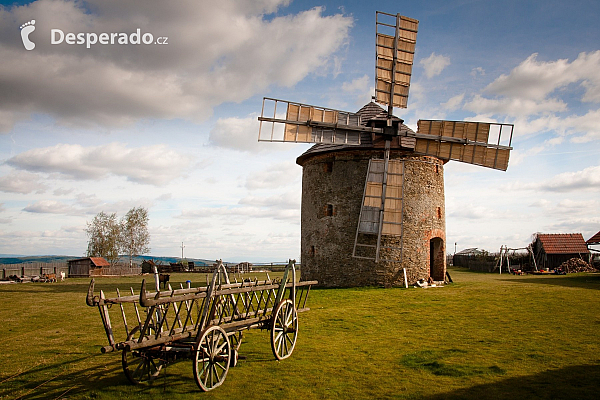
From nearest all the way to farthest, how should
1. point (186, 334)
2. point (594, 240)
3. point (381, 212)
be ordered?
point (186, 334) < point (381, 212) < point (594, 240)

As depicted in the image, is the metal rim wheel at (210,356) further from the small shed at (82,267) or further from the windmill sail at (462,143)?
the small shed at (82,267)

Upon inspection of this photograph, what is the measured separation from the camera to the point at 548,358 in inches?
330

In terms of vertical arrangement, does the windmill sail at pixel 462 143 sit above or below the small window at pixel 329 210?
above

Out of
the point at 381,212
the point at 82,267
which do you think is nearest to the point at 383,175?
the point at 381,212

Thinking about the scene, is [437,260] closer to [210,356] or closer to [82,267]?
[210,356]

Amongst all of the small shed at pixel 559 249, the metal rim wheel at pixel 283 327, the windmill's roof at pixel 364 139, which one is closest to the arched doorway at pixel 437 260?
the windmill's roof at pixel 364 139

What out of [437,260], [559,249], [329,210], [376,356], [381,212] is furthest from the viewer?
[559,249]

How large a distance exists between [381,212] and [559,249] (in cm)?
2214

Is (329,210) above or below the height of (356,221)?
above

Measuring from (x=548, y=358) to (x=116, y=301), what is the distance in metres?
8.06

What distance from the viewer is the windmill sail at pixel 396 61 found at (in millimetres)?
19359

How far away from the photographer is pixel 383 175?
18.9 m

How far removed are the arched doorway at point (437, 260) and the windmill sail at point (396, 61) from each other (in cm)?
697

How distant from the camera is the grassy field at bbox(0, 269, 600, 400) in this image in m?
6.82
